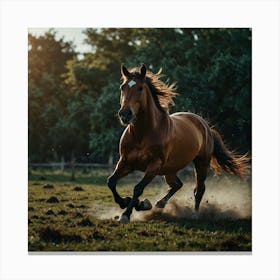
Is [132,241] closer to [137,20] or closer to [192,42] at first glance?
[137,20]

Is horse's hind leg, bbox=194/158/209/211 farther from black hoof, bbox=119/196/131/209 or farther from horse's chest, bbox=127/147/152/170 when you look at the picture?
black hoof, bbox=119/196/131/209

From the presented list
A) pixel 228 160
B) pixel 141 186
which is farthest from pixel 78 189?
pixel 141 186

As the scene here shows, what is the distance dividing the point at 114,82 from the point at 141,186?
6895mm

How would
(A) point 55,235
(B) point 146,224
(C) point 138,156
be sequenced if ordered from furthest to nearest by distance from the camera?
(B) point 146,224 < (A) point 55,235 < (C) point 138,156

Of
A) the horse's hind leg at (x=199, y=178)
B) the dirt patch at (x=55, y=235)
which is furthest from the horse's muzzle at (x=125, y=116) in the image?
the horse's hind leg at (x=199, y=178)

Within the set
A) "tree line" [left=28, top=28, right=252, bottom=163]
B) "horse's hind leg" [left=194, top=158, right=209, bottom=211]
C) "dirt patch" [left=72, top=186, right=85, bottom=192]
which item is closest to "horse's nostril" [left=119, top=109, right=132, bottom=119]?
"horse's hind leg" [left=194, top=158, right=209, bottom=211]

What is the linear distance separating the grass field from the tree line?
1367 mm

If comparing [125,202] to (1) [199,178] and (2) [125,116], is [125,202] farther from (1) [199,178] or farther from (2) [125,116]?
(1) [199,178]

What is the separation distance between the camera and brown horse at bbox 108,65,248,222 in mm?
6758

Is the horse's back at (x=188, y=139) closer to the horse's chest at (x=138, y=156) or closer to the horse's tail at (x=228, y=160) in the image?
the horse's tail at (x=228, y=160)

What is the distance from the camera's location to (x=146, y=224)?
7746 mm

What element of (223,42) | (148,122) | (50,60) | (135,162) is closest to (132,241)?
(135,162)

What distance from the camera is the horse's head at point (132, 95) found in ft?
21.2

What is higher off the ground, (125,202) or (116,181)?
(116,181)
